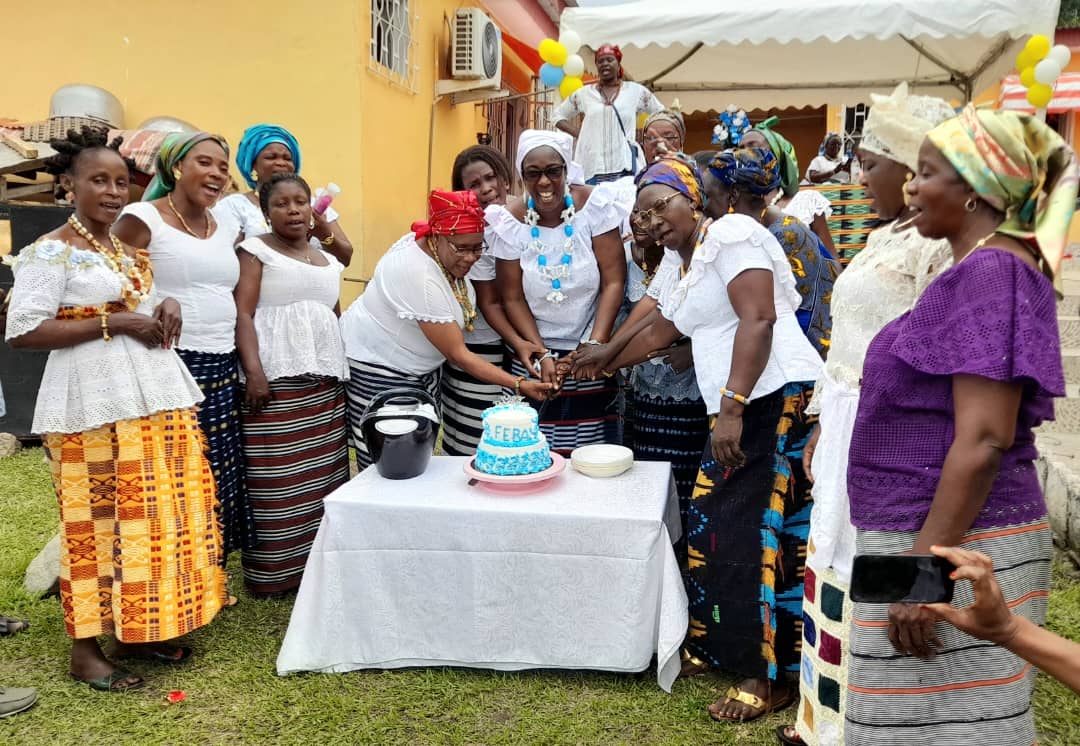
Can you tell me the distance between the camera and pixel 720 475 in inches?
117

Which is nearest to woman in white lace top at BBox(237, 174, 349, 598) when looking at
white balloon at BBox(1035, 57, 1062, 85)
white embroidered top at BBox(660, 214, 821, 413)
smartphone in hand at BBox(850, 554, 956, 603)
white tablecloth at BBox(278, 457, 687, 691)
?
white tablecloth at BBox(278, 457, 687, 691)

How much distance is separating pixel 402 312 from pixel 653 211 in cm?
127

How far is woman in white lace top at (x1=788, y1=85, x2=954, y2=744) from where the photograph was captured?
2059 millimetres

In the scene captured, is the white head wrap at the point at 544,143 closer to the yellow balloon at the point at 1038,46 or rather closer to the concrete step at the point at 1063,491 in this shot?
the concrete step at the point at 1063,491

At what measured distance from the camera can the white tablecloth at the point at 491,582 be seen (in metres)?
2.94

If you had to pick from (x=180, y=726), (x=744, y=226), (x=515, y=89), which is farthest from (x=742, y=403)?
(x=515, y=89)

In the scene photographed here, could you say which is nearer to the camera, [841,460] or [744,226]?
[841,460]

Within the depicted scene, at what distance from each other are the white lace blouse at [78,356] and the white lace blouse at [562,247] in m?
1.65

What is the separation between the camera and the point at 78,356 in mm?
2982

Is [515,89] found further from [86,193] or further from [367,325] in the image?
[86,193]

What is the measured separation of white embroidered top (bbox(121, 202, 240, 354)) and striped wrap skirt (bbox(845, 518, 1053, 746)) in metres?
2.77

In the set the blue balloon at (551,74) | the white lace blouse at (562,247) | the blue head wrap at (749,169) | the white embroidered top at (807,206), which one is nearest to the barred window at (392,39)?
the blue balloon at (551,74)

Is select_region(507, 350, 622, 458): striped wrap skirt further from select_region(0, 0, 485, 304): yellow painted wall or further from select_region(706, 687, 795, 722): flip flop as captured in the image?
select_region(0, 0, 485, 304): yellow painted wall

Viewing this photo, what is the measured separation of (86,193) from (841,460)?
2720mm
